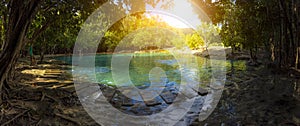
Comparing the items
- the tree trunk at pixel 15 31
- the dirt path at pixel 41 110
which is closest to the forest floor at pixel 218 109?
the dirt path at pixel 41 110

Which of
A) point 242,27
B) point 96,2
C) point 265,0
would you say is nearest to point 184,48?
point 242,27

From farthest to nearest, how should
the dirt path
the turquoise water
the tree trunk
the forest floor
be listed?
the turquoise water → the forest floor → the dirt path → the tree trunk

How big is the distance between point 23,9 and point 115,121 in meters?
4.21

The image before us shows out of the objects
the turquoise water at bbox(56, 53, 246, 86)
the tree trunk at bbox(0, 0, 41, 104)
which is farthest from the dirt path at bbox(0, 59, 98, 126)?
the turquoise water at bbox(56, 53, 246, 86)

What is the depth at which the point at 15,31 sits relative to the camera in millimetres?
5602

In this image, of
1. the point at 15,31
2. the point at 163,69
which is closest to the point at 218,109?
the point at 15,31

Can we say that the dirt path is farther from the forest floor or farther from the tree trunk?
the tree trunk

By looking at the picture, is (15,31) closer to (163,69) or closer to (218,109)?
(218,109)

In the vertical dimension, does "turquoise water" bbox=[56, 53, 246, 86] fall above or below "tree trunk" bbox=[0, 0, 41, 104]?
below

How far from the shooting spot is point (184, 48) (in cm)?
8338

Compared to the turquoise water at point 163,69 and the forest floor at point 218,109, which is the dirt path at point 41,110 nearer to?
the forest floor at point 218,109

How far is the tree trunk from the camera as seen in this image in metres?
5.40

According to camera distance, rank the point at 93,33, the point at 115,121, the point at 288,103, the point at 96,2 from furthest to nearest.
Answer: the point at 93,33, the point at 96,2, the point at 288,103, the point at 115,121

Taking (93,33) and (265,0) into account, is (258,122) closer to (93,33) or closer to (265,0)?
(265,0)
